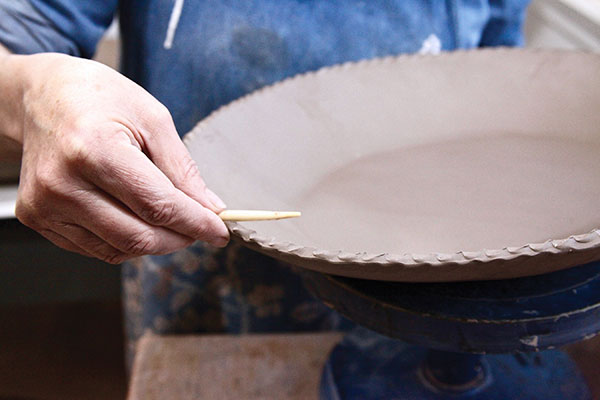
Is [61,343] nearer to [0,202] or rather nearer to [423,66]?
[0,202]

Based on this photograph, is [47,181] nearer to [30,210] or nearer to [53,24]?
[30,210]

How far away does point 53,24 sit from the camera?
68 cm

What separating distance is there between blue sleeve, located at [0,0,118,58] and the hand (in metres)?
0.17

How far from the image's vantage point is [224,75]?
773mm

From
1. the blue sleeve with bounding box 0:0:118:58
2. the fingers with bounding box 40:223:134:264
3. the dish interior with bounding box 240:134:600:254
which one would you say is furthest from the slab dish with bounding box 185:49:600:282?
the blue sleeve with bounding box 0:0:118:58

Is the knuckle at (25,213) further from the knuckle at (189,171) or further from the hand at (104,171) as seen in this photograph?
the knuckle at (189,171)

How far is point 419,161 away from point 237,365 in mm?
371

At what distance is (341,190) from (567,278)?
0.22m

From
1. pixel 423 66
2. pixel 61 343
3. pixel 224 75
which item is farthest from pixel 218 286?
pixel 61 343

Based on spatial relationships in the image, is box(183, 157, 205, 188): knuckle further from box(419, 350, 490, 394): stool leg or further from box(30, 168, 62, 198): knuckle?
box(419, 350, 490, 394): stool leg

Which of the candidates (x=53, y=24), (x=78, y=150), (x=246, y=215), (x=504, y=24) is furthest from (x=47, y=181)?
(x=504, y=24)

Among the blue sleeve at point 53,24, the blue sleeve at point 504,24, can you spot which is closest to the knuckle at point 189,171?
the blue sleeve at point 53,24

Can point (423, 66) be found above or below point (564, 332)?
above

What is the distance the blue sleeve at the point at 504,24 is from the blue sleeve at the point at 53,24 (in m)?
0.51
